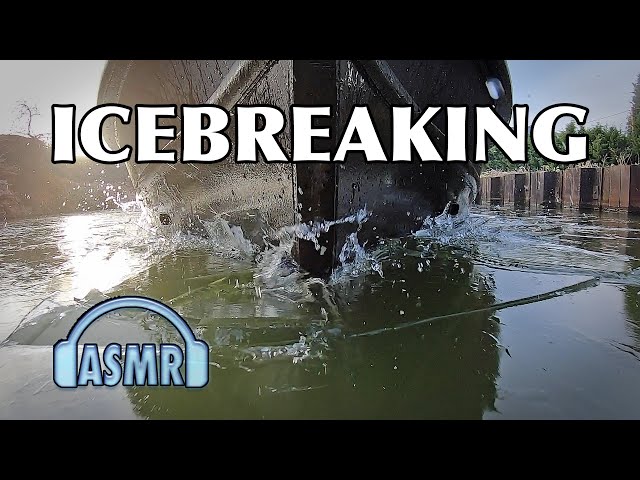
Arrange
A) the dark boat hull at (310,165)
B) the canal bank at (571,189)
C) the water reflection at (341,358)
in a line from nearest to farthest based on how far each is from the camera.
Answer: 1. the water reflection at (341,358)
2. the dark boat hull at (310,165)
3. the canal bank at (571,189)

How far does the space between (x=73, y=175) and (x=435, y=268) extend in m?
5.66

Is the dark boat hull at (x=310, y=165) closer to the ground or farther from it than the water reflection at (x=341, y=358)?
farther from it

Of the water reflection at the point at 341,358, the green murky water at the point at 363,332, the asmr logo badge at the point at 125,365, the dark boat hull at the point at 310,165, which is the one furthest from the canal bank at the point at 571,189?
the asmr logo badge at the point at 125,365

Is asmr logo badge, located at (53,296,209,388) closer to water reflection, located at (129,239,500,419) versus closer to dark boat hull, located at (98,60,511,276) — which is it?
water reflection, located at (129,239,500,419)

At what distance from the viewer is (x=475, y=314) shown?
A: 2178mm

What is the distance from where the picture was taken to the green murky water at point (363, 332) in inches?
56.8

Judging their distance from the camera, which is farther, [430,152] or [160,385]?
[430,152]

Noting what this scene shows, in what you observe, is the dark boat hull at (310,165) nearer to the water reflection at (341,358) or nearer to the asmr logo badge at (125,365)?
the water reflection at (341,358)

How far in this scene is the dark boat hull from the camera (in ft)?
8.02

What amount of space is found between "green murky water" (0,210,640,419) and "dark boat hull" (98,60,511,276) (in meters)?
0.29

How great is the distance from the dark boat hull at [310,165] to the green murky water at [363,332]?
288 millimetres
